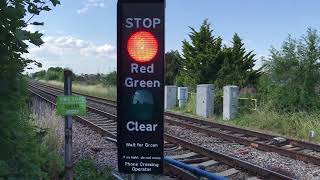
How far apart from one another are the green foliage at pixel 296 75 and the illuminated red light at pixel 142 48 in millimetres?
17745

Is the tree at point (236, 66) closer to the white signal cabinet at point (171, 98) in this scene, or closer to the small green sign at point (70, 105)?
the white signal cabinet at point (171, 98)

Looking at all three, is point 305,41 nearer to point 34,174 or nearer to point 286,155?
point 286,155

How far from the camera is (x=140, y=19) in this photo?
12.2ft

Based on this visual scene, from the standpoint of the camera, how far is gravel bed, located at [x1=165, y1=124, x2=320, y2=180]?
1055 cm

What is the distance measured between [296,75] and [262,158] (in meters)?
9.67

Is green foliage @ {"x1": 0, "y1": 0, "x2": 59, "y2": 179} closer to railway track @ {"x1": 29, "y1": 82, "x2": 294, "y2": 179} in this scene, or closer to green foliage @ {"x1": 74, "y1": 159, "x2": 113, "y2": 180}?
green foliage @ {"x1": 74, "y1": 159, "x2": 113, "y2": 180}

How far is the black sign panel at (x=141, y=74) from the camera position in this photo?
147 inches

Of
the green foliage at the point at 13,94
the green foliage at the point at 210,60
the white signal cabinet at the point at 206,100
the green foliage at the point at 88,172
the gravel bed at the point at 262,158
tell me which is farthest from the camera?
the green foliage at the point at 210,60

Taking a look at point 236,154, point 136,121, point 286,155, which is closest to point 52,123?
point 236,154

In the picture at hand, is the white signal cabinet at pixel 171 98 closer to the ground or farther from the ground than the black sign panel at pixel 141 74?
closer to the ground

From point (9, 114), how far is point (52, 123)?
8695 mm

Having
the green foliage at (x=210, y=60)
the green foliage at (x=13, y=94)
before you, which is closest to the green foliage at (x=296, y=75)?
the green foliage at (x=210, y=60)

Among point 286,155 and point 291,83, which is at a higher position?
point 291,83

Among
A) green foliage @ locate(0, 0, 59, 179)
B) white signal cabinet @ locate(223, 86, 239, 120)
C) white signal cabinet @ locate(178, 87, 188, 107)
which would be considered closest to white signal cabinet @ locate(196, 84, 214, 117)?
white signal cabinet @ locate(223, 86, 239, 120)
